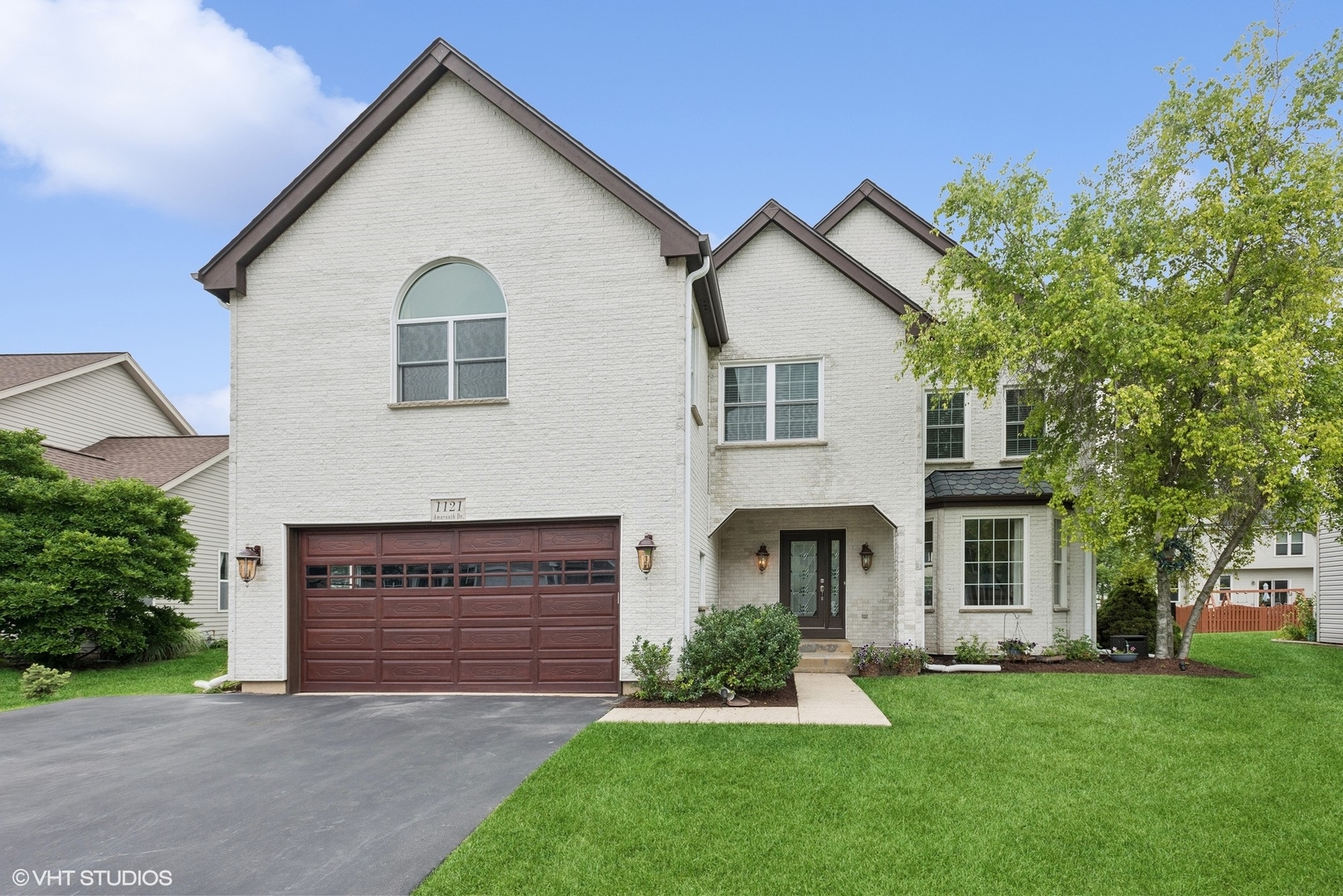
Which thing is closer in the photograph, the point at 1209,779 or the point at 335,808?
the point at 335,808

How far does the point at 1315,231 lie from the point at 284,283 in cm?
1645

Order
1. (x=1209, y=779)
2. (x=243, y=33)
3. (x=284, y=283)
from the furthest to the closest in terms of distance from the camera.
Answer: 1. (x=243, y=33)
2. (x=284, y=283)
3. (x=1209, y=779)

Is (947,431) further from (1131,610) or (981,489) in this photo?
(1131,610)

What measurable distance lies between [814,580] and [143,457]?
1828cm

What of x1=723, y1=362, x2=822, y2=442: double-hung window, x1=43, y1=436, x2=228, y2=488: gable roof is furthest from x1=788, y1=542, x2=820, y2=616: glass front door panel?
x1=43, y1=436, x2=228, y2=488: gable roof

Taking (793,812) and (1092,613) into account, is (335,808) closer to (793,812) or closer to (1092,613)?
(793,812)

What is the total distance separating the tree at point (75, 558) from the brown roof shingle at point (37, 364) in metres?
6.69

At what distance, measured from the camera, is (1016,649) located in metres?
14.8

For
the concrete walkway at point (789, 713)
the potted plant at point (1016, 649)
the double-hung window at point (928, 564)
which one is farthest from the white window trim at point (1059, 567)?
the concrete walkway at point (789, 713)

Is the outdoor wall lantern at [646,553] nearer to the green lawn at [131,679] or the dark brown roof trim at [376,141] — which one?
the dark brown roof trim at [376,141]

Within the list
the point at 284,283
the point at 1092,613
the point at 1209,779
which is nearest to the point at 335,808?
the point at 1209,779

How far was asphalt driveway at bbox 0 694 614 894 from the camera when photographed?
17.1 ft

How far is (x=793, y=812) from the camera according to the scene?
6.14m

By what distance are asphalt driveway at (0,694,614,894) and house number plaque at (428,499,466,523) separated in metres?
2.57
